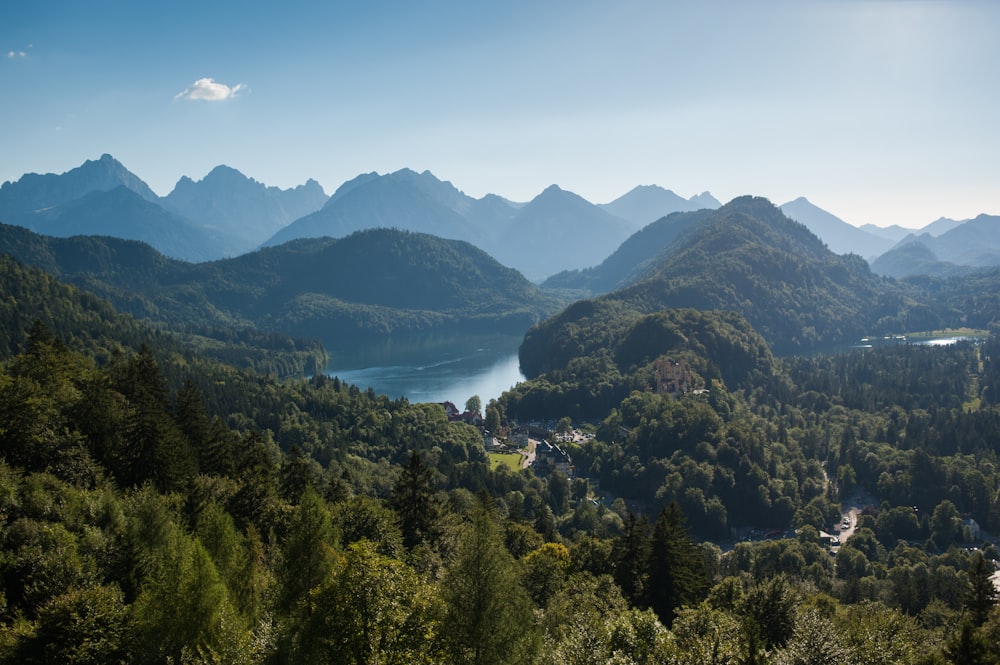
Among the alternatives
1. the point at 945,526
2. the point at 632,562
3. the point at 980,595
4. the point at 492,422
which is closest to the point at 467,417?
the point at 492,422

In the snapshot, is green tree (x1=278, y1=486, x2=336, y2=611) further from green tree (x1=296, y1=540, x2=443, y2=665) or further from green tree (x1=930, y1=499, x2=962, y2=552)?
green tree (x1=930, y1=499, x2=962, y2=552)

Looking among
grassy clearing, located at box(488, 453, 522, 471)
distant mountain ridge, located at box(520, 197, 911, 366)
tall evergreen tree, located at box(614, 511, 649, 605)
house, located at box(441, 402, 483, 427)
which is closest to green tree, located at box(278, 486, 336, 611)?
tall evergreen tree, located at box(614, 511, 649, 605)

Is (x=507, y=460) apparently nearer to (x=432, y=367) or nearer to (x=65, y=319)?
(x=65, y=319)

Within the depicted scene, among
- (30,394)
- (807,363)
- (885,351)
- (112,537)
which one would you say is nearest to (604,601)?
(112,537)

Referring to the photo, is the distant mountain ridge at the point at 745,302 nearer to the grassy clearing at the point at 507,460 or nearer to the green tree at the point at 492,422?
the green tree at the point at 492,422

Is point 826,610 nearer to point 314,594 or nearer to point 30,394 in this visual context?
point 314,594

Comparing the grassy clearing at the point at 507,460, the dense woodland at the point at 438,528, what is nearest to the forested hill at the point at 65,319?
the dense woodland at the point at 438,528

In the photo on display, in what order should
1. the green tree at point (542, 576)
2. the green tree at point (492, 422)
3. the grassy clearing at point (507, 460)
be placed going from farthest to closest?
the green tree at point (492, 422), the grassy clearing at point (507, 460), the green tree at point (542, 576)
